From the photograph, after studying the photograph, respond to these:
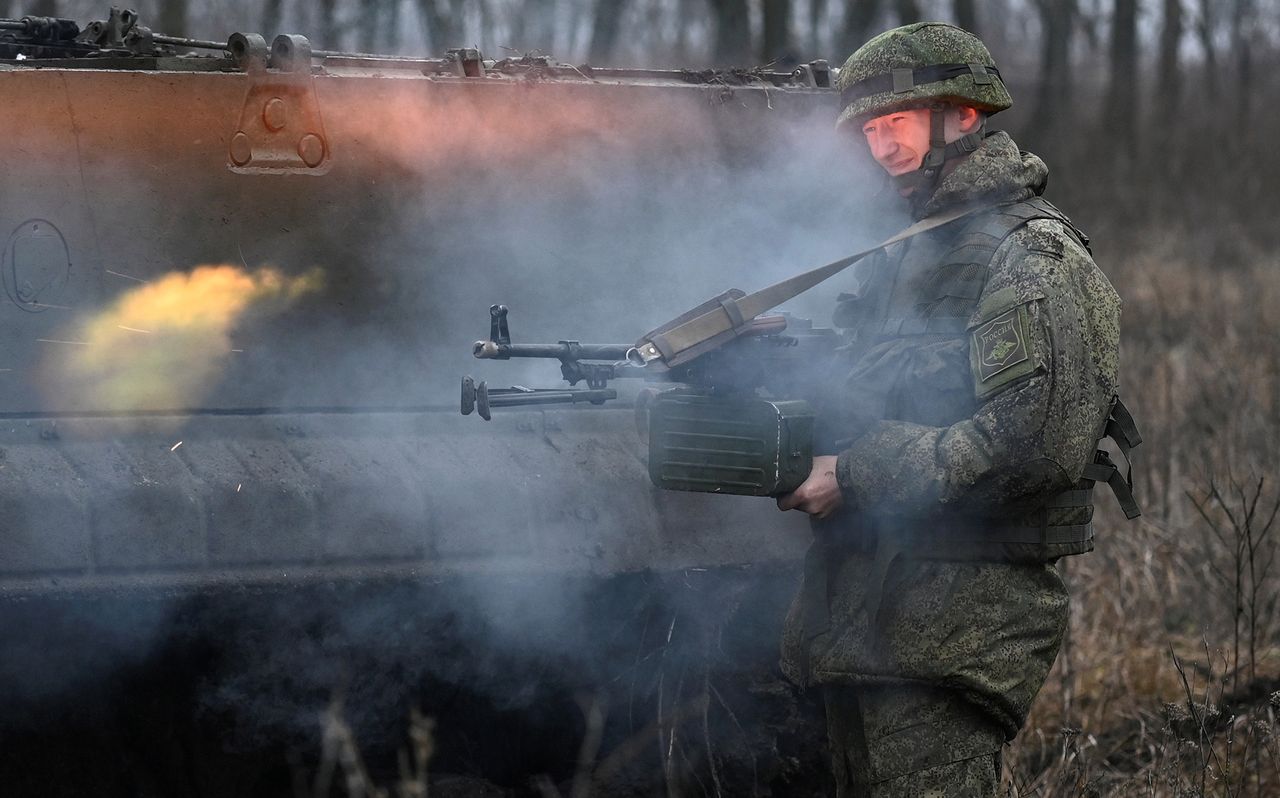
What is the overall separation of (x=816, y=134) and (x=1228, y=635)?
2462 mm

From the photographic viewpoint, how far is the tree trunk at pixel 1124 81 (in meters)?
19.6

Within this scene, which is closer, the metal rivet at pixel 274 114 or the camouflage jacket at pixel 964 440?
the camouflage jacket at pixel 964 440

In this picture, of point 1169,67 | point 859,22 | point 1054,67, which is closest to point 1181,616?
point 859,22

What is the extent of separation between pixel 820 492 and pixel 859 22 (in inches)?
637

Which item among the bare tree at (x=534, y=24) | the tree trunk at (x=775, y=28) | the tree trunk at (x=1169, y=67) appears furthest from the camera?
the tree trunk at (x=1169, y=67)

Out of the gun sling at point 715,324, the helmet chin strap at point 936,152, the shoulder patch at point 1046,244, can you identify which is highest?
the helmet chin strap at point 936,152

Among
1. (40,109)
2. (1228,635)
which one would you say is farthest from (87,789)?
(1228,635)

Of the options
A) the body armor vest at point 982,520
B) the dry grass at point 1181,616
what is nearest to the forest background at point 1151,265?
the dry grass at point 1181,616

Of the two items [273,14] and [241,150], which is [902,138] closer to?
[241,150]

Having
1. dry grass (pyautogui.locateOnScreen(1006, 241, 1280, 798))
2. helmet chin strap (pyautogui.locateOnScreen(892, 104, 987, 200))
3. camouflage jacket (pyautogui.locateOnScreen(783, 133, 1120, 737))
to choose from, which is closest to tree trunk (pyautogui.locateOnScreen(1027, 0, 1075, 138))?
dry grass (pyautogui.locateOnScreen(1006, 241, 1280, 798))

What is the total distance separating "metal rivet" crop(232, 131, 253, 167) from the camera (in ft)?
11.9

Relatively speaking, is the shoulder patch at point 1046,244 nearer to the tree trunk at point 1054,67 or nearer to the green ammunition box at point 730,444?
the green ammunition box at point 730,444

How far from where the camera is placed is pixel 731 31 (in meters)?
15.8

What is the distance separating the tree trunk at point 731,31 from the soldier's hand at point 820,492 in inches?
524
